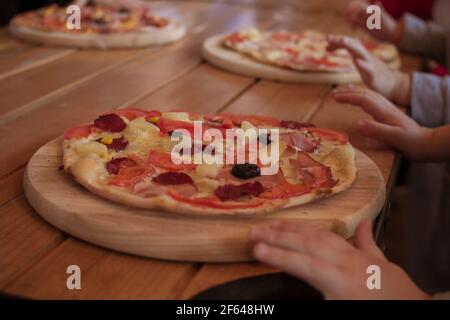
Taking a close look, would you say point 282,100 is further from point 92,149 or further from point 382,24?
point 382,24

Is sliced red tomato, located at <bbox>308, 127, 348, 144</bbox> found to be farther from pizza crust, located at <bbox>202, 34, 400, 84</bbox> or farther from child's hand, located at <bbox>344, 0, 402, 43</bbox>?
child's hand, located at <bbox>344, 0, 402, 43</bbox>

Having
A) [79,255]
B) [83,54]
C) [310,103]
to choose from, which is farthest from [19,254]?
[83,54]

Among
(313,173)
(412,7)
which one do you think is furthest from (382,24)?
(313,173)

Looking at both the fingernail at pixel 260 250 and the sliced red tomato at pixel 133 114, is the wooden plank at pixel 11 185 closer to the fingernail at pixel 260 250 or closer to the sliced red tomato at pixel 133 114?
the sliced red tomato at pixel 133 114

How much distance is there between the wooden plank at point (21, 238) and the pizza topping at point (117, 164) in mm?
122

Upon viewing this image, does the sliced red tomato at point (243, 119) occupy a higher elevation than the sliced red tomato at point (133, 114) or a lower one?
lower

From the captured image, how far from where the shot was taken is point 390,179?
3.57 feet

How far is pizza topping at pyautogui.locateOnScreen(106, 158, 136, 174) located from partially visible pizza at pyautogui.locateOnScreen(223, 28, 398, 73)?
0.81m

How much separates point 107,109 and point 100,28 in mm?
683

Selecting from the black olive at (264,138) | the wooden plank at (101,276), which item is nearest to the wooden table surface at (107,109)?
the wooden plank at (101,276)

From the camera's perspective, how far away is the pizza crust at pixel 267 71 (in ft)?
5.44

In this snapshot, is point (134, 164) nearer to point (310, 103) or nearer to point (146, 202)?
point (146, 202)

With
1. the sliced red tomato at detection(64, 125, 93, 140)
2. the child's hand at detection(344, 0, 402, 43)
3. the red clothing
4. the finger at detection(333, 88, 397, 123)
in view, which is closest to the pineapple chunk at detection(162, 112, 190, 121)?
the sliced red tomato at detection(64, 125, 93, 140)

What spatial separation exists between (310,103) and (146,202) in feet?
2.51
